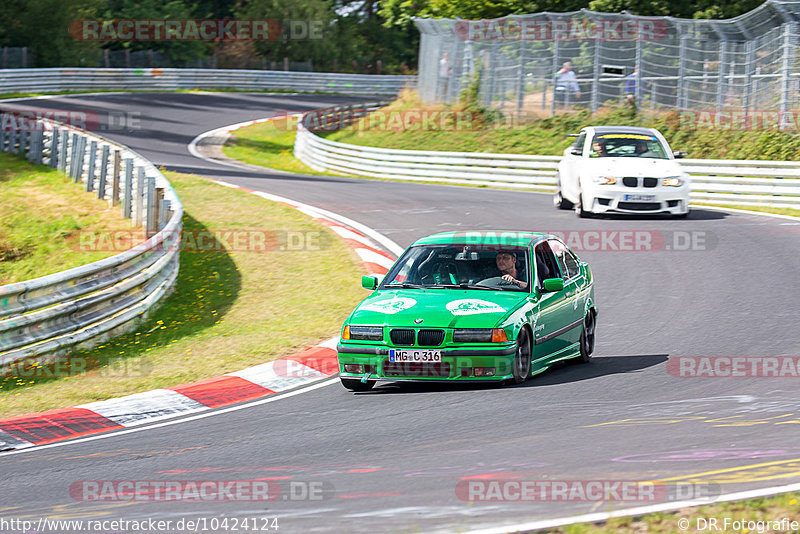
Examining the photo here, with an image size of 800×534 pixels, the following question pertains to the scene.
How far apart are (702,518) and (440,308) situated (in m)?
3.94

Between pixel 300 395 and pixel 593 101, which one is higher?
pixel 593 101

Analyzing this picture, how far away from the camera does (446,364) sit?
871 centimetres

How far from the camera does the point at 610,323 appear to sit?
38.7ft

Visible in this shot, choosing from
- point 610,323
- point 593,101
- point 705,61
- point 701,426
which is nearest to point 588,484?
point 701,426

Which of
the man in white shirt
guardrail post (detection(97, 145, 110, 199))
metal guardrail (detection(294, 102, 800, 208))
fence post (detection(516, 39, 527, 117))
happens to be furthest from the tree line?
guardrail post (detection(97, 145, 110, 199))

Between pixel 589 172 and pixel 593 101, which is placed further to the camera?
pixel 593 101

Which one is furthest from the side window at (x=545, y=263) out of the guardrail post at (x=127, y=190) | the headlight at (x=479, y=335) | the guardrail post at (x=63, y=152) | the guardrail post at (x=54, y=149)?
the guardrail post at (x=54, y=149)

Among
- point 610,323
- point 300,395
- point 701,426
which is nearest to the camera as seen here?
point 701,426

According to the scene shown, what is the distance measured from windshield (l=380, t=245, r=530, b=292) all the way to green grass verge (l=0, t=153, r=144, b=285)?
7654mm

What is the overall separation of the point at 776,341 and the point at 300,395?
459 centimetres

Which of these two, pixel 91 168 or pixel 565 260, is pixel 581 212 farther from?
pixel 91 168

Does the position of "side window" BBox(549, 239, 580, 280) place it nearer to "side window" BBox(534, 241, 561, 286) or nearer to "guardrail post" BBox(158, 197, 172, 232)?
"side window" BBox(534, 241, 561, 286)

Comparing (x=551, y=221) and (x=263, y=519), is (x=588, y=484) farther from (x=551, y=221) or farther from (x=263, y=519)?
(x=551, y=221)

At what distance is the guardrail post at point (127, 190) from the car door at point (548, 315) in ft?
31.1
